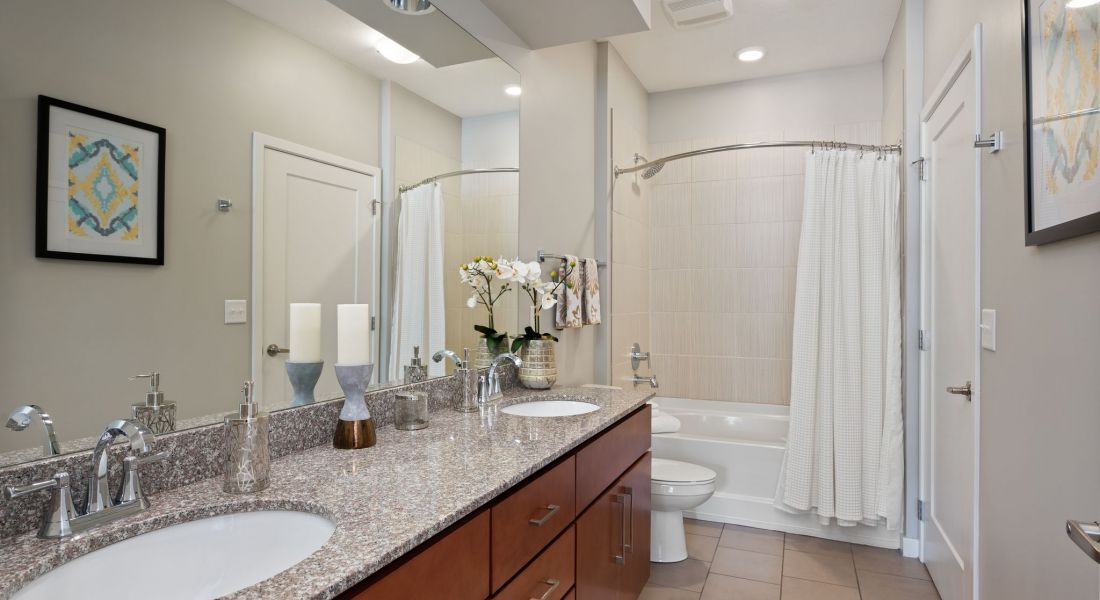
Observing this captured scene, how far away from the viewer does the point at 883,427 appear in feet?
9.46

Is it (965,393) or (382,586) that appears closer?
(382,586)

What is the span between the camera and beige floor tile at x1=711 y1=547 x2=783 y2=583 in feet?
8.64

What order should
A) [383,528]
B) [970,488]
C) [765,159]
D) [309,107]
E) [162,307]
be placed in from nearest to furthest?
[383,528] < [162,307] < [309,107] < [970,488] < [765,159]

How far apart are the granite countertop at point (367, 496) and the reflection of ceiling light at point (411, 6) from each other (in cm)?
119

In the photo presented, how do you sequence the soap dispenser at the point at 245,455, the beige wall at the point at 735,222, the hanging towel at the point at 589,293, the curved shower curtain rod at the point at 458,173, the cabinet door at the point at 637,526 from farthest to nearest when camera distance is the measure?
the beige wall at the point at 735,222, the hanging towel at the point at 589,293, the cabinet door at the point at 637,526, the curved shower curtain rod at the point at 458,173, the soap dispenser at the point at 245,455

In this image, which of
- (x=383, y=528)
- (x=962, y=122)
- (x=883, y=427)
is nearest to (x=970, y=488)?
(x=883, y=427)

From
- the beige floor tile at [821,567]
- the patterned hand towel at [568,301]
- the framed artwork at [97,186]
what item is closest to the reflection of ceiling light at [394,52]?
the framed artwork at [97,186]

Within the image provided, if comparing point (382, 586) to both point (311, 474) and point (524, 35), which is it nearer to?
point (311, 474)

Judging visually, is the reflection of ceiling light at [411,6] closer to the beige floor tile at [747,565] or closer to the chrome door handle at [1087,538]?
the chrome door handle at [1087,538]

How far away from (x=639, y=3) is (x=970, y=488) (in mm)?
1978

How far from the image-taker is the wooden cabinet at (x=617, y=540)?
5.49ft

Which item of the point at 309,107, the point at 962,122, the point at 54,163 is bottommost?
the point at 54,163

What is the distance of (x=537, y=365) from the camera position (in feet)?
7.52

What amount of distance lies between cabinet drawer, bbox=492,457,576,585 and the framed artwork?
822 millimetres
